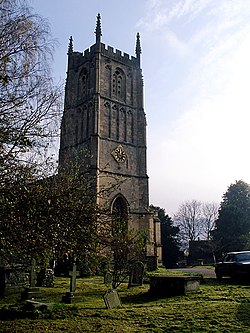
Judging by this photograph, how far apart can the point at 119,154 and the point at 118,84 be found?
783 centimetres

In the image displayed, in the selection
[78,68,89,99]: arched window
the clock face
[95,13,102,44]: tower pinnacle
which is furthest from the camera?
[78,68,89,99]: arched window

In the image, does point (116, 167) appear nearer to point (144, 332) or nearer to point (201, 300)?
point (201, 300)

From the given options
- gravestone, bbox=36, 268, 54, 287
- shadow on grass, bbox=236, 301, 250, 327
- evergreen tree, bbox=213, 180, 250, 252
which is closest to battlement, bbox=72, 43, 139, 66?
evergreen tree, bbox=213, 180, 250, 252

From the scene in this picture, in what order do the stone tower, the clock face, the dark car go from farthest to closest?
1. the clock face
2. the stone tower
3. the dark car

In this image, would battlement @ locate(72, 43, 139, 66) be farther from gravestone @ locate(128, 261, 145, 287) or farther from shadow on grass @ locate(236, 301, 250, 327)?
shadow on grass @ locate(236, 301, 250, 327)

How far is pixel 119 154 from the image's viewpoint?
3222cm

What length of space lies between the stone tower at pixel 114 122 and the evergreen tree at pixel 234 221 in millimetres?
8996

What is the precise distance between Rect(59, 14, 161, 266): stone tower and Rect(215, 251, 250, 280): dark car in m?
12.4

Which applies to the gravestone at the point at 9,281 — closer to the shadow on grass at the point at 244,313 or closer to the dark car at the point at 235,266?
the shadow on grass at the point at 244,313

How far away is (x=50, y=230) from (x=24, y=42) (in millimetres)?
3700

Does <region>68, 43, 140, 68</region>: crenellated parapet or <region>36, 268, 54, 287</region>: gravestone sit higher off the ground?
<region>68, 43, 140, 68</region>: crenellated parapet

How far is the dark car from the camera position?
14766 millimetres

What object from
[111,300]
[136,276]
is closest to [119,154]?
[136,276]

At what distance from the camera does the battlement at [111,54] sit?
34844mm
